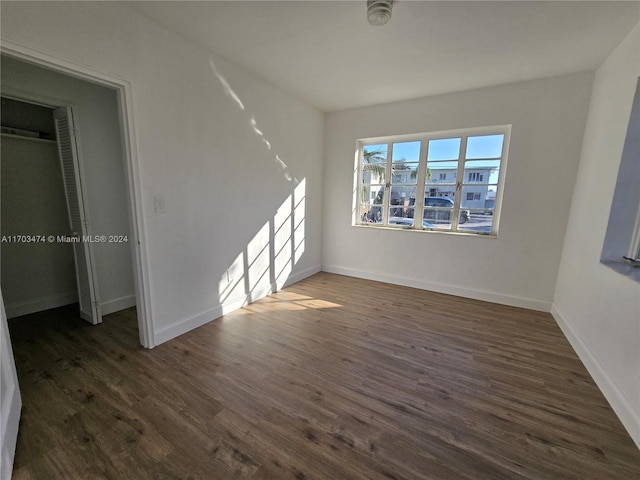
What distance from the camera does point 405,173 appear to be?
3971 mm

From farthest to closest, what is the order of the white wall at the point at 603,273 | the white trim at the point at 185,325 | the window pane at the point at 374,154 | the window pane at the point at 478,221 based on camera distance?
the window pane at the point at 374,154
the window pane at the point at 478,221
the white trim at the point at 185,325
the white wall at the point at 603,273

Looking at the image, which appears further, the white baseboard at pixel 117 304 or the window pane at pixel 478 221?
the window pane at pixel 478 221

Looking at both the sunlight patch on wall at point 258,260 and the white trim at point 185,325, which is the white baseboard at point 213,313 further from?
the sunlight patch on wall at point 258,260

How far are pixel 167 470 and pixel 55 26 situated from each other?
2607 millimetres

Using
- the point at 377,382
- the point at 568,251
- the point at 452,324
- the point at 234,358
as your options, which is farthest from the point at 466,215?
the point at 234,358

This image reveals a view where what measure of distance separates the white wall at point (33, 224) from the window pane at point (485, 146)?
194 inches

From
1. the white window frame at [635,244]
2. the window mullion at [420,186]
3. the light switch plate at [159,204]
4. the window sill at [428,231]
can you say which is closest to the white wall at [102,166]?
the light switch plate at [159,204]

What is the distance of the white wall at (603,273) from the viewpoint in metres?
1.68

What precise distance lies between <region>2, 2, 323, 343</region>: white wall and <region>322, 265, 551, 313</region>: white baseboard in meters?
1.32

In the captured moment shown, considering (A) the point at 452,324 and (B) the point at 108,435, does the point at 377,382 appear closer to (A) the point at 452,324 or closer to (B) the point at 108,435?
(A) the point at 452,324

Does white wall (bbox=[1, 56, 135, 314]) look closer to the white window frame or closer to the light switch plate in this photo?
the light switch plate

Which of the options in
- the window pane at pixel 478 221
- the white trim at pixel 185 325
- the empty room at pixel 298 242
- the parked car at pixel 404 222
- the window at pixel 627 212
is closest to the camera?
the empty room at pixel 298 242

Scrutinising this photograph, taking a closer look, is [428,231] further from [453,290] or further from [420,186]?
[453,290]

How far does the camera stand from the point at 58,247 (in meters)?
3.07
